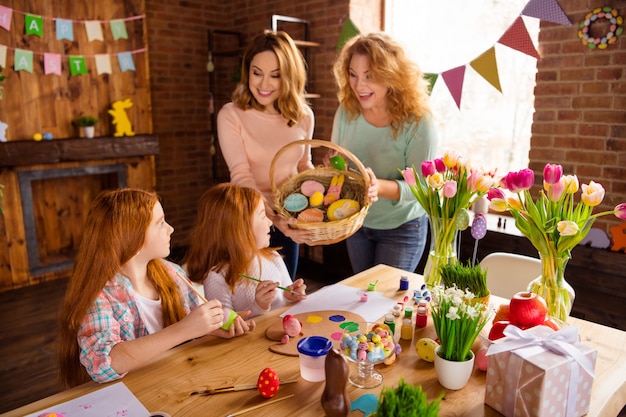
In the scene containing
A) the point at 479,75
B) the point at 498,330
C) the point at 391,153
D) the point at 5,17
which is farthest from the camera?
the point at 5,17

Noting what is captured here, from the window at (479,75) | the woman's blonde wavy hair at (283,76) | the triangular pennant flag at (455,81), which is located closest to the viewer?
the woman's blonde wavy hair at (283,76)

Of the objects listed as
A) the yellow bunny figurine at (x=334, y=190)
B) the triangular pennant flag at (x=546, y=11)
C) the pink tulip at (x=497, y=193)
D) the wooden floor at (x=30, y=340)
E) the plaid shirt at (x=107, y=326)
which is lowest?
the wooden floor at (x=30, y=340)

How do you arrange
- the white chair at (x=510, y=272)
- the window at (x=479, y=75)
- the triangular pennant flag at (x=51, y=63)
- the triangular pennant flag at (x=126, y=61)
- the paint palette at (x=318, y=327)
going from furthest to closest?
the triangular pennant flag at (x=126, y=61)
the triangular pennant flag at (x=51, y=63)
the window at (x=479, y=75)
the white chair at (x=510, y=272)
the paint palette at (x=318, y=327)

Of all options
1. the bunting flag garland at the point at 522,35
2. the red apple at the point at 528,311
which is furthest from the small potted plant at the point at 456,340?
the bunting flag garland at the point at 522,35

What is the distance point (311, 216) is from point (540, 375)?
0.88 m

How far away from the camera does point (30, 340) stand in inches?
110

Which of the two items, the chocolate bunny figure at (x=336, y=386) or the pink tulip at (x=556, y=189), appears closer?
the chocolate bunny figure at (x=336, y=386)

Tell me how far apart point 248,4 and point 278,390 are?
3997mm

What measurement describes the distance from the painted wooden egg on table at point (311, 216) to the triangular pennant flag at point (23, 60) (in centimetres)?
287

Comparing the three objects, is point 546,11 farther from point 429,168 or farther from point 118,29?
point 118,29

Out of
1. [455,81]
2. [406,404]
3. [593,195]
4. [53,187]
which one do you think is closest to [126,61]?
[53,187]

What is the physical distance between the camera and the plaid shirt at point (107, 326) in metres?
1.08

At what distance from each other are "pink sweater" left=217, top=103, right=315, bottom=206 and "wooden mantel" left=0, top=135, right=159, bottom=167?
6.77ft

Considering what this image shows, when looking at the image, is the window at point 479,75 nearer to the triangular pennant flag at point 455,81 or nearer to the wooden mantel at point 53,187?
the triangular pennant flag at point 455,81
